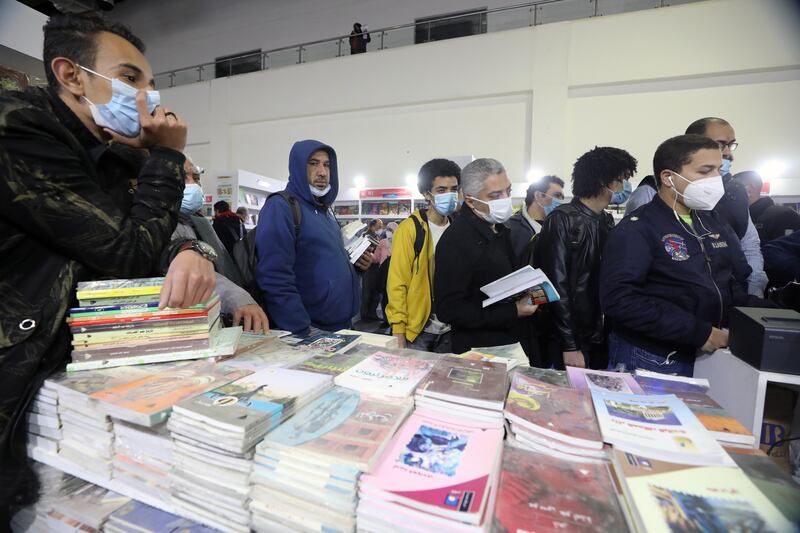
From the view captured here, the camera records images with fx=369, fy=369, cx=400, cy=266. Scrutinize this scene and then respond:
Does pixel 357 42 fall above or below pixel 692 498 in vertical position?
above

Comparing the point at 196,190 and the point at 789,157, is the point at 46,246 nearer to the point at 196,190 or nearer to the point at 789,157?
the point at 196,190

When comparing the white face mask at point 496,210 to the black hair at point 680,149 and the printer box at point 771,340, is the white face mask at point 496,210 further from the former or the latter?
the printer box at point 771,340

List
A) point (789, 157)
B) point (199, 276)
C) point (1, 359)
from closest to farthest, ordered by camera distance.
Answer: point (1, 359)
point (199, 276)
point (789, 157)

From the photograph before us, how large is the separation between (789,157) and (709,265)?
7.31 metres

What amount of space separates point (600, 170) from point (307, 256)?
68.0 inches

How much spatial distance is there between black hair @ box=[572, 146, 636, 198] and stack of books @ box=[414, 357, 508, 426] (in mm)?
1641

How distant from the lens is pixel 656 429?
2.32ft

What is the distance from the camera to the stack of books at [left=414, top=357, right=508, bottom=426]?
2.51 feet

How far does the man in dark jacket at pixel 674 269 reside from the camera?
150cm

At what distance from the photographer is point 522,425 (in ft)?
2.37

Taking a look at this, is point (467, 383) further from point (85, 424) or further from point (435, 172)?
point (435, 172)

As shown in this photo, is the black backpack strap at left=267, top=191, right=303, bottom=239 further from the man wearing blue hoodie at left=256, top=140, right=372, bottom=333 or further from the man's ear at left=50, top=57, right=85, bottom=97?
the man's ear at left=50, top=57, right=85, bottom=97

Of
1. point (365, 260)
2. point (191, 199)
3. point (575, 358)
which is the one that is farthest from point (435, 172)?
point (191, 199)

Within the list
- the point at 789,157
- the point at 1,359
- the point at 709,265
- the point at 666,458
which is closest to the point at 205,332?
the point at 1,359
